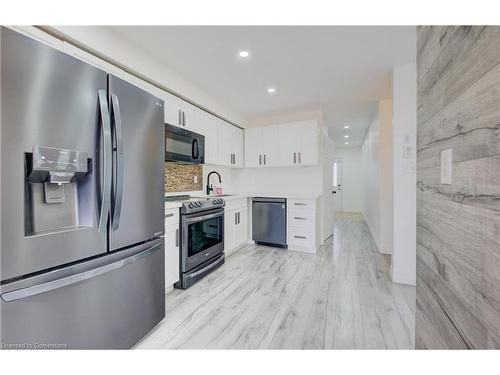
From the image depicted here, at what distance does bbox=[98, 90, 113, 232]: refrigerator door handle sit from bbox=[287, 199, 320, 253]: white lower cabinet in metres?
2.91

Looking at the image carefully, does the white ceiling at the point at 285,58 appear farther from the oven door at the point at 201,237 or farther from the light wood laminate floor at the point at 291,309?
the light wood laminate floor at the point at 291,309

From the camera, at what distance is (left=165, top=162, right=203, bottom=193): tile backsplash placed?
2926 millimetres

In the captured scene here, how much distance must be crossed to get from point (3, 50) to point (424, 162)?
173 cm

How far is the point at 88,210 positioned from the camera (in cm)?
116

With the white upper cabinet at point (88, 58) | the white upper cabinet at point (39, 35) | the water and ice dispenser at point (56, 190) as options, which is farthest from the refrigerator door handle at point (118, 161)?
the white upper cabinet at point (39, 35)

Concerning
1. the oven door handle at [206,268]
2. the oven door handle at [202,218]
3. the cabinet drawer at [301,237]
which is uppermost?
the oven door handle at [202,218]

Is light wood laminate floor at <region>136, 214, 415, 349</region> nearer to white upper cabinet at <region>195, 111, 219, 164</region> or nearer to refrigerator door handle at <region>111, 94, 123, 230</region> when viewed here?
refrigerator door handle at <region>111, 94, 123, 230</region>

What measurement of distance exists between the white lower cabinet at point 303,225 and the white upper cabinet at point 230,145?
4.24 ft

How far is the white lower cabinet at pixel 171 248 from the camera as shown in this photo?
2162 mm

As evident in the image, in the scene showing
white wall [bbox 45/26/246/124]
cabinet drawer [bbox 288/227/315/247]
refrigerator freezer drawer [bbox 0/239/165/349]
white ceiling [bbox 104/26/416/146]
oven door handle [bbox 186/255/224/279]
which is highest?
white ceiling [bbox 104/26/416/146]

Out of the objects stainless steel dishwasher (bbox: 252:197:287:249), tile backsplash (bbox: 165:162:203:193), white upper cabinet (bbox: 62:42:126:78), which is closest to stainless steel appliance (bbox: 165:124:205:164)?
tile backsplash (bbox: 165:162:203:193)

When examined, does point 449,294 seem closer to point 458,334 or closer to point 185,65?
point 458,334
